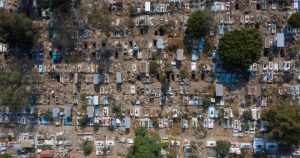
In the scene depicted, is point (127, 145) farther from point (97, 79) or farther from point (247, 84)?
point (247, 84)

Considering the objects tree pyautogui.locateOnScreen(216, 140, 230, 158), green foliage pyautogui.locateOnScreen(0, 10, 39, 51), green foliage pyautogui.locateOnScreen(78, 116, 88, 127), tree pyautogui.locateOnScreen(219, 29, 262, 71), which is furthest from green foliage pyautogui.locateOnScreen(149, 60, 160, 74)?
green foliage pyautogui.locateOnScreen(0, 10, 39, 51)

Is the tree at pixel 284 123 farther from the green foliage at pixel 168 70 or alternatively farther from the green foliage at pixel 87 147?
the green foliage at pixel 87 147

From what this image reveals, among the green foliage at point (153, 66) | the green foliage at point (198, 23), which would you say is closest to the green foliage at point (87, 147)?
the green foliage at point (153, 66)

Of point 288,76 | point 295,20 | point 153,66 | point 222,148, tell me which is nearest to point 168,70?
point 153,66

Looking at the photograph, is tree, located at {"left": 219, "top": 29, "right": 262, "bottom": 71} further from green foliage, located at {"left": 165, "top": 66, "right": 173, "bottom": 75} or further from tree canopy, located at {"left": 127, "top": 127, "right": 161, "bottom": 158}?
tree canopy, located at {"left": 127, "top": 127, "right": 161, "bottom": 158}

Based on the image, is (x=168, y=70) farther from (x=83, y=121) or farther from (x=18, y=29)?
(x=18, y=29)

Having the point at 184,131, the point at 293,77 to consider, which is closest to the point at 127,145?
the point at 184,131

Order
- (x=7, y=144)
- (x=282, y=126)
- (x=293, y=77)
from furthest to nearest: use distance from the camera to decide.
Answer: (x=7, y=144) → (x=293, y=77) → (x=282, y=126)
